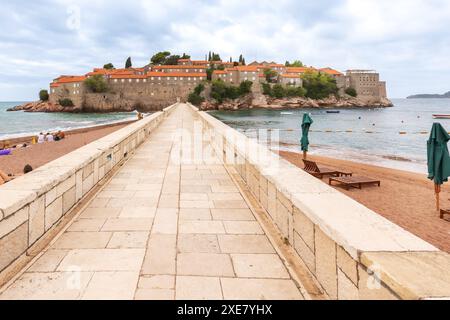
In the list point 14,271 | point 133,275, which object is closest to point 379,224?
point 133,275

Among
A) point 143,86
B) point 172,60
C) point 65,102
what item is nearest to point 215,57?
point 172,60

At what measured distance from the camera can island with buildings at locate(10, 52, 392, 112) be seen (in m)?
103

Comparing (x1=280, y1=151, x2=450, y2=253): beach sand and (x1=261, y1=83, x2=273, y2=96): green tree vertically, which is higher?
(x1=261, y1=83, x2=273, y2=96): green tree

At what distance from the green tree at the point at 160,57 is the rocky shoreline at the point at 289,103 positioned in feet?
122

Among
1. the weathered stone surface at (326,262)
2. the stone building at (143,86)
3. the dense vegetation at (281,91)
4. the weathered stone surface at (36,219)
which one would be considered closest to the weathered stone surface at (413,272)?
the weathered stone surface at (326,262)

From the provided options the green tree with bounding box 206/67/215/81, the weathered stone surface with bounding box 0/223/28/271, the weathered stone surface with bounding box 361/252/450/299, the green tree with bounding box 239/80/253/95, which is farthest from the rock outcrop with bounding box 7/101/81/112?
the weathered stone surface with bounding box 361/252/450/299

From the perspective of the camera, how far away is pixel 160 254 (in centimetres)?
357

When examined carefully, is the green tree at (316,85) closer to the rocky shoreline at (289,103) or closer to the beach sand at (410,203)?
the rocky shoreline at (289,103)

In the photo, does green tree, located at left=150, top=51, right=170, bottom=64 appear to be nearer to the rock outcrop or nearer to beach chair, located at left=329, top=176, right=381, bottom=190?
the rock outcrop

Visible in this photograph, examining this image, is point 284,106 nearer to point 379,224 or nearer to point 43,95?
point 43,95

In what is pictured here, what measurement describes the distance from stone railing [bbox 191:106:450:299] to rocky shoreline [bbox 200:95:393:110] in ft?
326

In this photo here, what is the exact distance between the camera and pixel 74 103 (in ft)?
338

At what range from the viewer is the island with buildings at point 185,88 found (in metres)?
103
